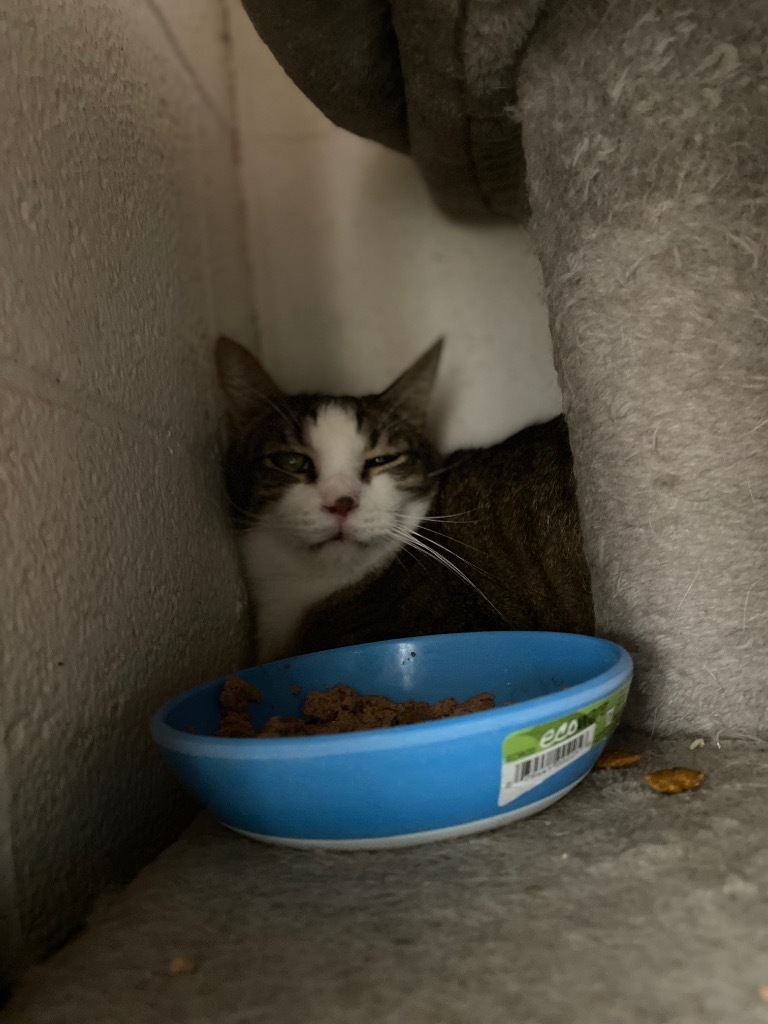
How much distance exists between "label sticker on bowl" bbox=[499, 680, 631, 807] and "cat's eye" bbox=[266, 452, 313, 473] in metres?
0.68

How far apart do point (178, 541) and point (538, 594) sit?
0.53m

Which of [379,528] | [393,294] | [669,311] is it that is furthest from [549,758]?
[393,294]

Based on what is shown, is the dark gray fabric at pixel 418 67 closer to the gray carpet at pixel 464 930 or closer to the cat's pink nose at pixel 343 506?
the cat's pink nose at pixel 343 506

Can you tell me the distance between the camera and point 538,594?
3.79 feet

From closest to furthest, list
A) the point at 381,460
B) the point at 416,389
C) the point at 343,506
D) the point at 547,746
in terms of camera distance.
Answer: the point at 547,746 < the point at 343,506 < the point at 381,460 < the point at 416,389

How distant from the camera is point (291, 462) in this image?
123 cm

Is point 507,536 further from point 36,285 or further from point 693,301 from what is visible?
point 36,285

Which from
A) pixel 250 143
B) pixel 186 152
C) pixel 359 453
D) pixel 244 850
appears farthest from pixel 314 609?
pixel 250 143

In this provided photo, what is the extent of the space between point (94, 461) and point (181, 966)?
18.8 inches

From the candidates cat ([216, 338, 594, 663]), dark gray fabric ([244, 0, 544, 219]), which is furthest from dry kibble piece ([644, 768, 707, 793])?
dark gray fabric ([244, 0, 544, 219])

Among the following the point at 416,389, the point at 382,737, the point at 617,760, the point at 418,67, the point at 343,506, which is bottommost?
the point at 617,760

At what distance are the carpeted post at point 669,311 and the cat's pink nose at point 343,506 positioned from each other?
1.27ft

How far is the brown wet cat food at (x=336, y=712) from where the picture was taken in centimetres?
82

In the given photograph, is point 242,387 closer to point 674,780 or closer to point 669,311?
point 669,311
